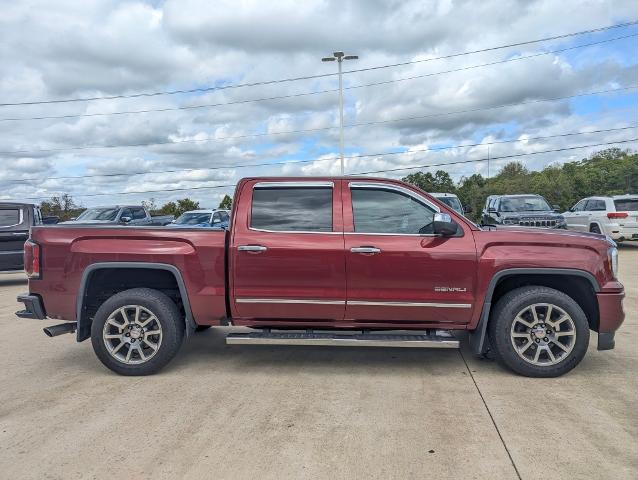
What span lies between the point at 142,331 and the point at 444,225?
9.81ft

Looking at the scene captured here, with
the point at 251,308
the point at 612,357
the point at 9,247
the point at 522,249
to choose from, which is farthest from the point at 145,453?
the point at 9,247

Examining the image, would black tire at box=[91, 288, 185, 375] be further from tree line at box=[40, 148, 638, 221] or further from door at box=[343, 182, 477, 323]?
tree line at box=[40, 148, 638, 221]

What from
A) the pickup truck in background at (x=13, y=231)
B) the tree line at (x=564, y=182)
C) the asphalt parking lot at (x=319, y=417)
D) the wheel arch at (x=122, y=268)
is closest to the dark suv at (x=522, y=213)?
the asphalt parking lot at (x=319, y=417)

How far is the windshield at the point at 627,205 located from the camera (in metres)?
15.8

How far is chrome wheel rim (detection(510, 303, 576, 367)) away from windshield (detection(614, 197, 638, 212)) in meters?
13.3

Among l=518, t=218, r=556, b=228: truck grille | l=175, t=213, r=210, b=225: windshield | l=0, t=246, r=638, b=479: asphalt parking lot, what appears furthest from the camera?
l=175, t=213, r=210, b=225: windshield

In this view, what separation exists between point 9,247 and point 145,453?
9993 millimetres

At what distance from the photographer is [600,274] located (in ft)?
15.3

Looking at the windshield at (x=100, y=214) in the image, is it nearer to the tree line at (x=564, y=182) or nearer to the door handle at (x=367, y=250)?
A: the door handle at (x=367, y=250)

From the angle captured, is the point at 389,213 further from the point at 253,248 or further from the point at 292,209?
the point at 253,248

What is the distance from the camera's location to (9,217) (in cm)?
1166

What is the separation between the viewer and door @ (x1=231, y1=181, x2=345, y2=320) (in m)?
4.72

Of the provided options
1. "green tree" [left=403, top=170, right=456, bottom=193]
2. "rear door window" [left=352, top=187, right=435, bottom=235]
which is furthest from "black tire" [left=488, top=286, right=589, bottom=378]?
"green tree" [left=403, top=170, right=456, bottom=193]

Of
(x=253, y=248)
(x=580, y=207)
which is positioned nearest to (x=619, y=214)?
(x=580, y=207)
